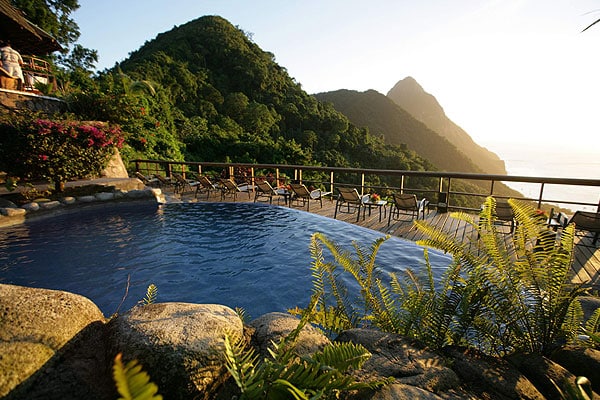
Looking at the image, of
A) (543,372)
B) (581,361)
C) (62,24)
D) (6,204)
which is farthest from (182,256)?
(62,24)

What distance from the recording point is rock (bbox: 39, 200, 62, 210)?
6.67 meters

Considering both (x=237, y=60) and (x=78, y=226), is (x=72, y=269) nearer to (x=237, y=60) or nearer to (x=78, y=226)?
(x=78, y=226)

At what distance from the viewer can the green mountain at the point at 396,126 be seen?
54.1 m

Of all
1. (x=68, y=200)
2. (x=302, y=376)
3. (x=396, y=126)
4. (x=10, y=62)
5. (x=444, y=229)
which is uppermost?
(x=396, y=126)

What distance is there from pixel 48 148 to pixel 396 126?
201ft

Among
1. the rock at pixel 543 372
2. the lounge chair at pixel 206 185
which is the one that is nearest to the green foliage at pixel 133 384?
the rock at pixel 543 372

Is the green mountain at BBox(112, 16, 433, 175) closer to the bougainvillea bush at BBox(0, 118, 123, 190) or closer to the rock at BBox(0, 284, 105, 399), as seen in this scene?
the bougainvillea bush at BBox(0, 118, 123, 190)

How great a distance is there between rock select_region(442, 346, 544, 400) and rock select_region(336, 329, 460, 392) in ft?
0.34

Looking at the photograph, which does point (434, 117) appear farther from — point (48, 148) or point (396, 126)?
point (48, 148)

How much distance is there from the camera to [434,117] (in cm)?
10081

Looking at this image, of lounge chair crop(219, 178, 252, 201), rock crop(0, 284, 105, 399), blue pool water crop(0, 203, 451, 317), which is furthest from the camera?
lounge chair crop(219, 178, 252, 201)

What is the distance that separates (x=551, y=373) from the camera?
1.43m

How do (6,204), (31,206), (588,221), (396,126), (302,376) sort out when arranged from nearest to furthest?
→ (302,376) < (588,221) < (31,206) < (6,204) < (396,126)

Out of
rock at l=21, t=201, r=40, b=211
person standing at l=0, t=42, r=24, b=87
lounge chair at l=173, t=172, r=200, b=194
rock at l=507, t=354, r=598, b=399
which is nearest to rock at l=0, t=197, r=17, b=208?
rock at l=21, t=201, r=40, b=211
